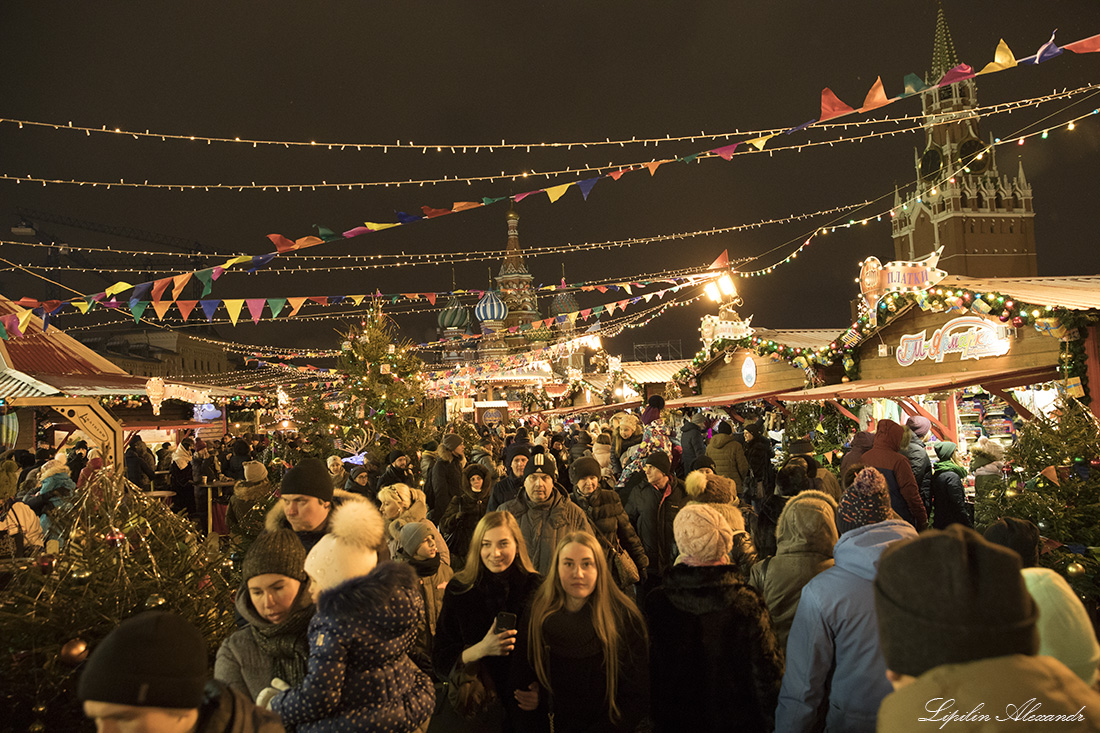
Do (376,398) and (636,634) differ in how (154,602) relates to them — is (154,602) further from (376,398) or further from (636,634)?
(376,398)

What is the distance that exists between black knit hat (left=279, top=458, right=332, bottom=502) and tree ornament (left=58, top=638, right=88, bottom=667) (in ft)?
4.35

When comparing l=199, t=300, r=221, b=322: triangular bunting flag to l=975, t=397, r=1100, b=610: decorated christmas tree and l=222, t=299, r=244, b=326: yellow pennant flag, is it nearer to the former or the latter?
l=222, t=299, r=244, b=326: yellow pennant flag

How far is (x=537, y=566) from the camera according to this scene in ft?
17.2

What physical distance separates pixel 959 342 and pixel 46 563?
10690mm

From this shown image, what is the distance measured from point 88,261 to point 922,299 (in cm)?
7897

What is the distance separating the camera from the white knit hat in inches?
111

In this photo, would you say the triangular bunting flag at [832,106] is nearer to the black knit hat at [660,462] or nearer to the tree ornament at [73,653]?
the black knit hat at [660,462]

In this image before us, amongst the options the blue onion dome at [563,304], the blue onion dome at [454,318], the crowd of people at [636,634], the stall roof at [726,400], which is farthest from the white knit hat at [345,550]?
the blue onion dome at [454,318]

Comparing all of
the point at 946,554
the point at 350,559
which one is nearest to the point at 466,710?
the point at 350,559

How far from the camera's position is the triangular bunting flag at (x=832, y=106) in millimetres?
6156

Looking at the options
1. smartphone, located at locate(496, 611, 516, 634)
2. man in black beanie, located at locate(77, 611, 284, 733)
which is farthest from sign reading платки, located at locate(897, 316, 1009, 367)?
man in black beanie, located at locate(77, 611, 284, 733)

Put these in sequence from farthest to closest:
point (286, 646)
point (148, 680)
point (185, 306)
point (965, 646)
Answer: point (185, 306)
point (286, 646)
point (148, 680)
point (965, 646)

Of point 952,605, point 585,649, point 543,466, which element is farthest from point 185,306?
point 952,605

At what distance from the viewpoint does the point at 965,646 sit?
4.92ft
